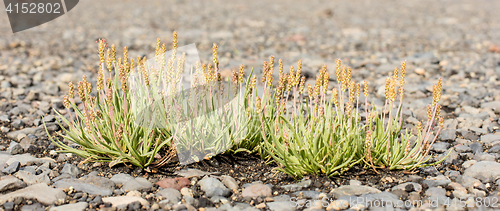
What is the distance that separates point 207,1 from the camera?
688 inches

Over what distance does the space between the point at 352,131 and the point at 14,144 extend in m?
3.09

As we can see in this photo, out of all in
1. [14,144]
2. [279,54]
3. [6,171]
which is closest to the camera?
[6,171]

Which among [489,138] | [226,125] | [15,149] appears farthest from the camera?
[489,138]

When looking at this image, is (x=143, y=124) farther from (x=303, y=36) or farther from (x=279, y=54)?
(x=303, y=36)

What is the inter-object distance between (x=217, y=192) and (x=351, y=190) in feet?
3.20

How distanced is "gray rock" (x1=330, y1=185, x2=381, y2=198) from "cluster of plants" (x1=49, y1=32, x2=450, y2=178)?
0.16 metres

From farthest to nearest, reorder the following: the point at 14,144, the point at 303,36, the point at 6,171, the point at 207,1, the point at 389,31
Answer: the point at 207,1
the point at 389,31
the point at 303,36
the point at 14,144
the point at 6,171

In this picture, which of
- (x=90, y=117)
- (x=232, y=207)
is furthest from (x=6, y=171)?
(x=232, y=207)

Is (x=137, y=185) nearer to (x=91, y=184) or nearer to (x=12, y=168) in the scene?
(x=91, y=184)

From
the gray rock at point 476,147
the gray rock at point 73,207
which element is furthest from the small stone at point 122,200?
the gray rock at point 476,147

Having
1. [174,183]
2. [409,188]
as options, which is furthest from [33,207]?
[409,188]

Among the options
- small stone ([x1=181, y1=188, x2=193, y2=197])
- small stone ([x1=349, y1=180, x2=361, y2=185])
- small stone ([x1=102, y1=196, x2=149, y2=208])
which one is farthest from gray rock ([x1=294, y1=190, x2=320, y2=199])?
small stone ([x1=102, y1=196, x2=149, y2=208])

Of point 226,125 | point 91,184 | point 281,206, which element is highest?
point 226,125

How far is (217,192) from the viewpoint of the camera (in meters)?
3.05
